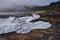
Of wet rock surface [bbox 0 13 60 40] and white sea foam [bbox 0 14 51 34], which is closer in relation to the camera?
wet rock surface [bbox 0 13 60 40]

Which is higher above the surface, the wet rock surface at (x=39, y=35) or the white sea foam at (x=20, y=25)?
the white sea foam at (x=20, y=25)

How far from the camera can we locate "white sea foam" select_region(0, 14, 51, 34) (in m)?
1.05

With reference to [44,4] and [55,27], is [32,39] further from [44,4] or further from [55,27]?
[44,4]

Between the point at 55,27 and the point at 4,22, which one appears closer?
the point at 55,27

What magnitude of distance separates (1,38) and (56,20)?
20.1 inches

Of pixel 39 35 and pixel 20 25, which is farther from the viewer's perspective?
pixel 20 25

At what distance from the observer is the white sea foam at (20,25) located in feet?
3.46

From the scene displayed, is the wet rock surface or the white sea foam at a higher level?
the white sea foam

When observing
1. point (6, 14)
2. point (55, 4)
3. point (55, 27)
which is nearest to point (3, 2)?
point (6, 14)

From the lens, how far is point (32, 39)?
37.1 inches

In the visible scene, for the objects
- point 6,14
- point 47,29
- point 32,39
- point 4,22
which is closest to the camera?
point 32,39

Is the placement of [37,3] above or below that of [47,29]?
above

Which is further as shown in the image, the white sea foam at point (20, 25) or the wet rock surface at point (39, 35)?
the white sea foam at point (20, 25)

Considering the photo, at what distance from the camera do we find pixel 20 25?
1.10 meters
